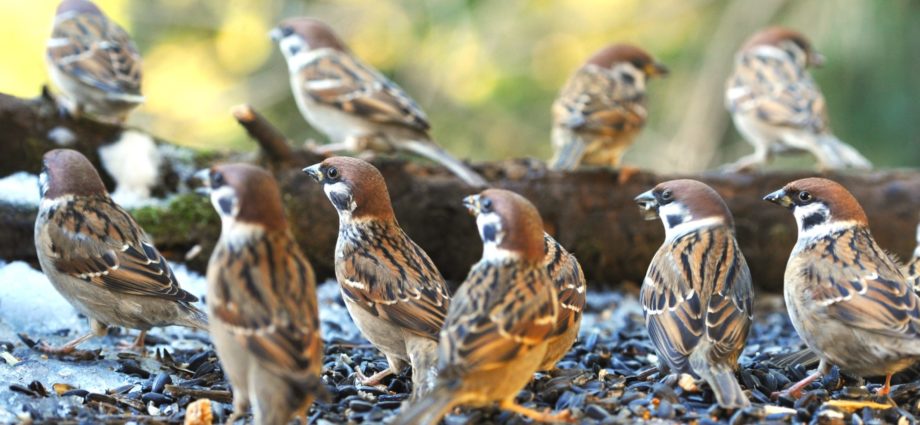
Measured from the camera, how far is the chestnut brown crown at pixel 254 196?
377cm

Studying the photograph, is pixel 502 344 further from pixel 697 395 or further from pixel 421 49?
pixel 421 49

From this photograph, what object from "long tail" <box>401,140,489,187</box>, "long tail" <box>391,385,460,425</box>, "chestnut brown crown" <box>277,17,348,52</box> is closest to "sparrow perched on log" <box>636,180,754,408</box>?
"long tail" <box>391,385,460,425</box>

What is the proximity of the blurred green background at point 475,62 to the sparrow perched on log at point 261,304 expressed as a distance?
→ 7.87m

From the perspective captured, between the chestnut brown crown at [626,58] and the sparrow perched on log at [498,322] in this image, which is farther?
the chestnut brown crown at [626,58]

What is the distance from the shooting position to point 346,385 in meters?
4.63

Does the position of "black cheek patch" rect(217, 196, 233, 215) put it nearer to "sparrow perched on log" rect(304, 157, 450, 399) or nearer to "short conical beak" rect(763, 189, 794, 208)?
"sparrow perched on log" rect(304, 157, 450, 399)

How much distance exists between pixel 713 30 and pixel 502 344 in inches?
352

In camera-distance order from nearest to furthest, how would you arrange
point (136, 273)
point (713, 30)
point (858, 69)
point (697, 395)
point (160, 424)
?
1. point (160, 424)
2. point (697, 395)
3. point (136, 273)
4. point (858, 69)
5. point (713, 30)

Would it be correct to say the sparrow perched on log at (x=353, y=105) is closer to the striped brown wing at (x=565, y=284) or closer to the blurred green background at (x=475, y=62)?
the striped brown wing at (x=565, y=284)

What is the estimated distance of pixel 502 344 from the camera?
3775 mm

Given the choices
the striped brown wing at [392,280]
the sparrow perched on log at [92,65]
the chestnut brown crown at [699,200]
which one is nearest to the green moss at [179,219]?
the sparrow perched on log at [92,65]

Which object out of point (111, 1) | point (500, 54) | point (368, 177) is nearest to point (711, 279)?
point (368, 177)

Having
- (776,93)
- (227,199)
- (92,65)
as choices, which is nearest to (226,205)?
(227,199)

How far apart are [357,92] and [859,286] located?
3.99 m
